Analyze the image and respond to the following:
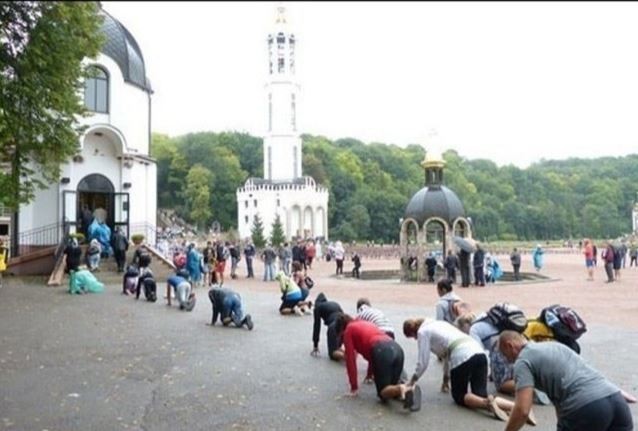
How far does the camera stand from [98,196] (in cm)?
2989

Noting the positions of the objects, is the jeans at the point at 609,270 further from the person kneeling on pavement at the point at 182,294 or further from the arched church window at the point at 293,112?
the arched church window at the point at 293,112

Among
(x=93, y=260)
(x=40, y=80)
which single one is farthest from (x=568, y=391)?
(x=93, y=260)

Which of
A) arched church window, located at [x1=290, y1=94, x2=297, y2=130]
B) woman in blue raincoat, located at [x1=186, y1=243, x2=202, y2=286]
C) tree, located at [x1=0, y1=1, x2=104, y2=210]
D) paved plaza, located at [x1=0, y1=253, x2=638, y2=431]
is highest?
arched church window, located at [x1=290, y1=94, x2=297, y2=130]

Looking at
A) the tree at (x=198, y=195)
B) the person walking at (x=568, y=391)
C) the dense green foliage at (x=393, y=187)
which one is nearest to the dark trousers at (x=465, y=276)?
the person walking at (x=568, y=391)

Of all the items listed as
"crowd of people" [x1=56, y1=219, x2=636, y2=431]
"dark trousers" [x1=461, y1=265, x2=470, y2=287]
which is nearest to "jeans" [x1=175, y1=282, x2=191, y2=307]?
"crowd of people" [x1=56, y1=219, x2=636, y2=431]

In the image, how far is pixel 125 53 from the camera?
31031mm

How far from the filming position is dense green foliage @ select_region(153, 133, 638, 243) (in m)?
97.8

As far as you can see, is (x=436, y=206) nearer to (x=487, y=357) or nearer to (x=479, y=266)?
(x=479, y=266)

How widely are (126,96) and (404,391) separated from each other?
25.7 meters

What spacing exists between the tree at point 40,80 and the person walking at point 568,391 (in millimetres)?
5449

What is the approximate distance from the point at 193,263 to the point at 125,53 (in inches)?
506

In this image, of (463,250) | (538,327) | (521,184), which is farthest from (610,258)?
(521,184)

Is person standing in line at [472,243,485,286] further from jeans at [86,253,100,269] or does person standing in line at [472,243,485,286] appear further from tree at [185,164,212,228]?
tree at [185,164,212,228]

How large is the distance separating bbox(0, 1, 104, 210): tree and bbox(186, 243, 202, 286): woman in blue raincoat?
22.1 feet
